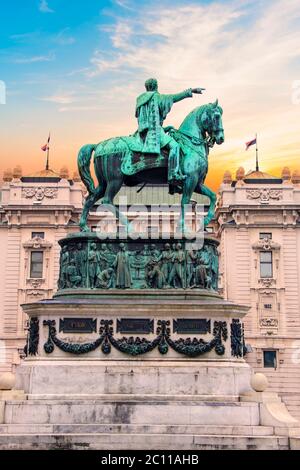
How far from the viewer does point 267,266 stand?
50.6m

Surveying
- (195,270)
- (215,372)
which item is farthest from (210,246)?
(215,372)

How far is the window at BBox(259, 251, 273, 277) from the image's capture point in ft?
165

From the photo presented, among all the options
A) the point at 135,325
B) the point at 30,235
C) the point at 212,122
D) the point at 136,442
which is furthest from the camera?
the point at 30,235

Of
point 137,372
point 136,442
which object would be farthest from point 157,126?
point 136,442

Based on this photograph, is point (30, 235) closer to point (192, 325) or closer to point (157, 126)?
point (157, 126)

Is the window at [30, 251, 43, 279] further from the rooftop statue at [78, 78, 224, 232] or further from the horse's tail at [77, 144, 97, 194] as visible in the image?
the rooftop statue at [78, 78, 224, 232]

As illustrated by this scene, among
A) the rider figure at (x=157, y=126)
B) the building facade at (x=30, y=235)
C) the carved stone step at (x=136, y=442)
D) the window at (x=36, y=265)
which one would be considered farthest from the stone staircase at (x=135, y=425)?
the window at (x=36, y=265)

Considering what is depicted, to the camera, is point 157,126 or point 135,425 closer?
point 135,425

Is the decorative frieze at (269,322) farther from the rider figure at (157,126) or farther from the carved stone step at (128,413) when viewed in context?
the carved stone step at (128,413)

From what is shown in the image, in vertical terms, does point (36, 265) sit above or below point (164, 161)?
above

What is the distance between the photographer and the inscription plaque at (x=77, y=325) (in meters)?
17.8

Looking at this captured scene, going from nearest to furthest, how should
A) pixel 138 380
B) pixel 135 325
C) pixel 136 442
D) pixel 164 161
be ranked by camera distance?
pixel 136 442, pixel 138 380, pixel 135 325, pixel 164 161

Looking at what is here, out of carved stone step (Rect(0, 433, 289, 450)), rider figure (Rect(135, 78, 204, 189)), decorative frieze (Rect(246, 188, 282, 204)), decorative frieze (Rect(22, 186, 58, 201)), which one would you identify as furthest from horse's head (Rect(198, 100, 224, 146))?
decorative frieze (Rect(22, 186, 58, 201))

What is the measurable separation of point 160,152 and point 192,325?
203 inches
